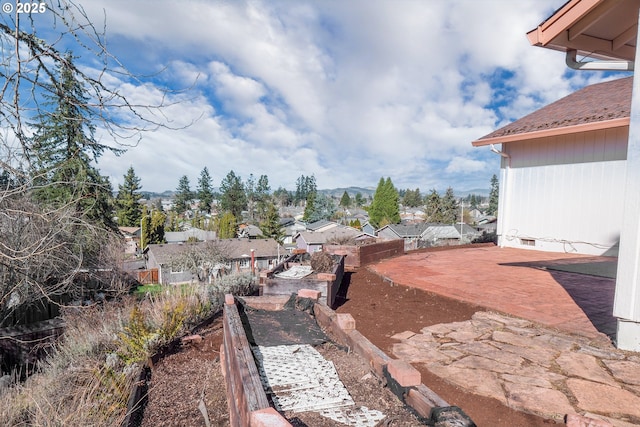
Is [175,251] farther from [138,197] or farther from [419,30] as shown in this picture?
[419,30]

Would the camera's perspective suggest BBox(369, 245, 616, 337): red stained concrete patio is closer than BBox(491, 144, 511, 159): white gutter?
Yes

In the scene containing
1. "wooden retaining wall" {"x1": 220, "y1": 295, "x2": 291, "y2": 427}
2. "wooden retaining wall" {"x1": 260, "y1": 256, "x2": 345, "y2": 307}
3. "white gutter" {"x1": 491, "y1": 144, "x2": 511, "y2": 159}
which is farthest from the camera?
"white gutter" {"x1": 491, "y1": 144, "x2": 511, "y2": 159}

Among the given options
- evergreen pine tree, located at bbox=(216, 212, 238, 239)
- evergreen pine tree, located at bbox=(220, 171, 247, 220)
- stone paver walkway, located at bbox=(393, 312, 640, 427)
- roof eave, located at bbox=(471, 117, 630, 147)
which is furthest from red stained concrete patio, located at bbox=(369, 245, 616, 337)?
evergreen pine tree, located at bbox=(220, 171, 247, 220)

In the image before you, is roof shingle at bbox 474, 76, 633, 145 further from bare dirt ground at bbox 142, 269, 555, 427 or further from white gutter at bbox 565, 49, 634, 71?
bare dirt ground at bbox 142, 269, 555, 427

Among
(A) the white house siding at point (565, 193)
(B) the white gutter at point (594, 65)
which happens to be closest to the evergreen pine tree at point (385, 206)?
(A) the white house siding at point (565, 193)

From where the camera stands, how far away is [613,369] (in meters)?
2.56

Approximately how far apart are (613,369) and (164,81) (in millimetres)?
3956

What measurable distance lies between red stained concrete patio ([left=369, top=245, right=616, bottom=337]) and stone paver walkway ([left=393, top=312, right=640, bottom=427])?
0.40m

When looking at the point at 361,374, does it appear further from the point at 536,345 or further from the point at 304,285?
the point at 304,285

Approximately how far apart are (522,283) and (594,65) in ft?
10.0

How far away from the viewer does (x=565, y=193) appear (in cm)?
750

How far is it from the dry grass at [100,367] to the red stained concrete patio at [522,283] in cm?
343

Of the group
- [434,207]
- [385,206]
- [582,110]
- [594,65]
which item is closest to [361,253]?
[594,65]

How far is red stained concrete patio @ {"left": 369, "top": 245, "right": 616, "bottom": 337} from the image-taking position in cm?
373
